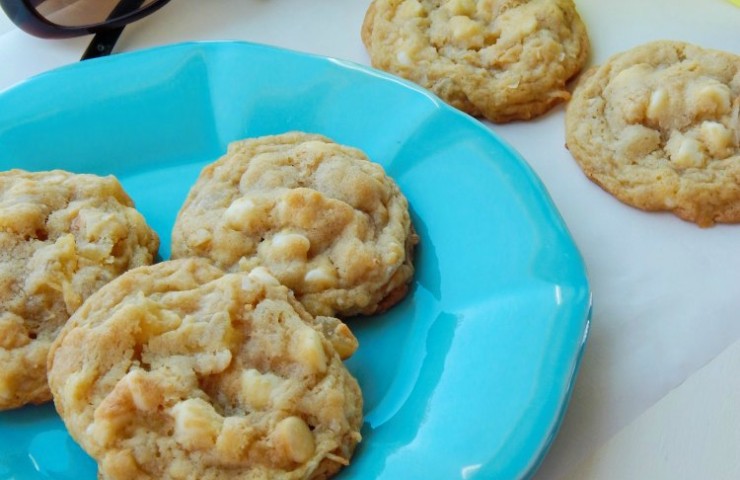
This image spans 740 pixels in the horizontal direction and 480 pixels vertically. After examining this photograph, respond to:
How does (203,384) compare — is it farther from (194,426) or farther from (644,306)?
(644,306)

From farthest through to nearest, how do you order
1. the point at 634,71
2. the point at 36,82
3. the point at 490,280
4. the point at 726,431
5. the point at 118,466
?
the point at 36,82, the point at 634,71, the point at 490,280, the point at 726,431, the point at 118,466

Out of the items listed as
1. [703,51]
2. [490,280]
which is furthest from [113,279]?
[703,51]

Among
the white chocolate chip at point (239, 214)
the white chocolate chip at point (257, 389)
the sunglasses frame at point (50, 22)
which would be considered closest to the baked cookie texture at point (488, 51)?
the white chocolate chip at point (239, 214)

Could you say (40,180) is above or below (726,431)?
above

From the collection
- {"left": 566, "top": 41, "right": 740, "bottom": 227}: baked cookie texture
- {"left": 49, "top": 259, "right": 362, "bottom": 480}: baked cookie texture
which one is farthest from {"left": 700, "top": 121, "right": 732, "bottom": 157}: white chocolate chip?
{"left": 49, "top": 259, "right": 362, "bottom": 480}: baked cookie texture

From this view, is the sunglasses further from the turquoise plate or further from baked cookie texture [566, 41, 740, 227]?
baked cookie texture [566, 41, 740, 227]

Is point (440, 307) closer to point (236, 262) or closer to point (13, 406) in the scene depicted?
point (236, 262)

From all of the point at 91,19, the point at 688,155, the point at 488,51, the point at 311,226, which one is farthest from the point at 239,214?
the point at 91,19

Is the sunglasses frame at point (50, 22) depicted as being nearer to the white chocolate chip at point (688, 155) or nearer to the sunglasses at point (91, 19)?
the sunglasses at point (91, 19)
